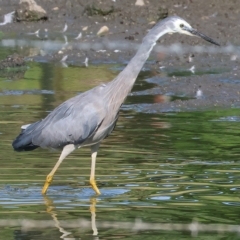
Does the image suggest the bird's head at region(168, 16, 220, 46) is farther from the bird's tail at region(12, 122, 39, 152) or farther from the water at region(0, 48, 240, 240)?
the bird's tail at region(12, 122, 39, 152)

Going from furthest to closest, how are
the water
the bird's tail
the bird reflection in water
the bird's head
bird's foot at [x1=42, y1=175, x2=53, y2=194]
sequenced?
the bird's tail, bird's foot at [x1=42, y1=175, x2=53, y2=194], the bird's head, the water, the bird reflection in water

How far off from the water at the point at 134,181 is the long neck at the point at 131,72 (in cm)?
77

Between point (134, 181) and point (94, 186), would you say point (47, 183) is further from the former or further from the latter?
point (134, 181)

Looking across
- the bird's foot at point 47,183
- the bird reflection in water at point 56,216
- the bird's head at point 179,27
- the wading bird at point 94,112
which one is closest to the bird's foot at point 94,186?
the wading bird at point 94,112

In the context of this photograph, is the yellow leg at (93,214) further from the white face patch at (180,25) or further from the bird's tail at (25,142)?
the white face patch at (180,25)

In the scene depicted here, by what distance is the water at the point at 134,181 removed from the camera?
722 centimetres

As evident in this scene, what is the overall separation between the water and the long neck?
0.77m

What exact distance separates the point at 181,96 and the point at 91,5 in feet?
25.4

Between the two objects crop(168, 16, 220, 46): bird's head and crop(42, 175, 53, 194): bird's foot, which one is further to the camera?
crop(42, 175, 53, 194): bird's foot

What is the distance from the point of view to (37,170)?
927cm

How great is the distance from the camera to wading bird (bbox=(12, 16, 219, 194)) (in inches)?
331

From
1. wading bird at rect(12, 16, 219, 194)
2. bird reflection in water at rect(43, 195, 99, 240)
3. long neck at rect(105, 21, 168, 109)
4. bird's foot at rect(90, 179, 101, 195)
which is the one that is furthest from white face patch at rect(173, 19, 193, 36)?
bird reflection in water at rect(43, 195, 99, 240)

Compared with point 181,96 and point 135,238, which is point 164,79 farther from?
point 135,238

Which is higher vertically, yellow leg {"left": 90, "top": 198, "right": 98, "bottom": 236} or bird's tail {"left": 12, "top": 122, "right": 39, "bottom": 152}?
bird's tail {"left": 12, "top": 122, "right": 39, "bottom": 152}
